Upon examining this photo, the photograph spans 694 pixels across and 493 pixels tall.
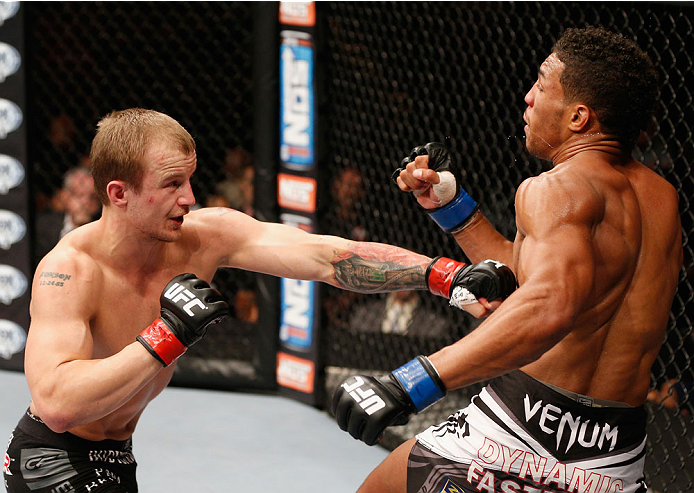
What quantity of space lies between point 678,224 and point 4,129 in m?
3.28

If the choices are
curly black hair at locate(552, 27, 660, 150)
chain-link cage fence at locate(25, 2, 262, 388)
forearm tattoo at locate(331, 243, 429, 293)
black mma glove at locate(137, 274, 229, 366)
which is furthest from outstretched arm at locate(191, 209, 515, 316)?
chain-link cage fence at locate(25, 2, 262, 388)

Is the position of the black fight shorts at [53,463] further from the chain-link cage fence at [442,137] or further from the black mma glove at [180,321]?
the chain-link cage fence at [442,137]

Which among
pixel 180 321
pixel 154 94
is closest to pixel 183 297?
pixel 180 321

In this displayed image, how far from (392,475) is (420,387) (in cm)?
47

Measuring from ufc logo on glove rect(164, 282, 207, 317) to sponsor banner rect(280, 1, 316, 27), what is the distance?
2058 mm

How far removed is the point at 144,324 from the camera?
1849 mm

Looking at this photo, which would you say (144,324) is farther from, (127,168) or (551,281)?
(551,281)

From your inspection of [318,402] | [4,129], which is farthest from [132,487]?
[4,129]

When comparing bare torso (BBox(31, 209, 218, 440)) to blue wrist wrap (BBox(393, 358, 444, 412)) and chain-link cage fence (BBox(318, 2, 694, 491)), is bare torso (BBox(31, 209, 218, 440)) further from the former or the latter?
chain-link cage fence (BBox(318, 2, 694, 491))

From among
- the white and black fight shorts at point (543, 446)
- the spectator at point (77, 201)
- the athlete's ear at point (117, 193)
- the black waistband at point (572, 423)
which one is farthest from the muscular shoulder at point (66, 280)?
the spectator at point (77, 201)

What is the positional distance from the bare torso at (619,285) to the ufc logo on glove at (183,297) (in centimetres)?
64

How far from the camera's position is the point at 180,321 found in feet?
5.16

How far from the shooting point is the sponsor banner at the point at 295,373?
143 inches

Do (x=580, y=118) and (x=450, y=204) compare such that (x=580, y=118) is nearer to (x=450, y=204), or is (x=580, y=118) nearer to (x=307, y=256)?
(x=450, y=204)
